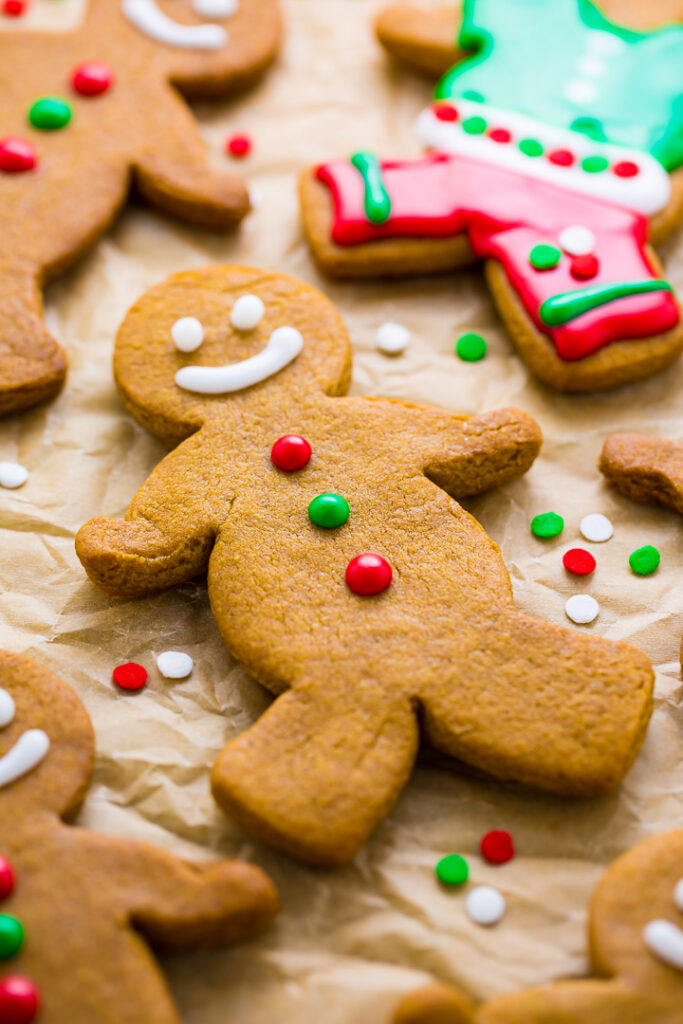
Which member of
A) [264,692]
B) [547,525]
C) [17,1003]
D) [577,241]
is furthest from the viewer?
[577,241]

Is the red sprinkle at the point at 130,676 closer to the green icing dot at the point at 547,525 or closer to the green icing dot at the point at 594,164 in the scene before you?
the green icing dot at the point at 547,525

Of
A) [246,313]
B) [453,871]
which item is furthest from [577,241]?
[453,871]

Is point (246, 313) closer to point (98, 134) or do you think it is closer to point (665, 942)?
point (98, 134)

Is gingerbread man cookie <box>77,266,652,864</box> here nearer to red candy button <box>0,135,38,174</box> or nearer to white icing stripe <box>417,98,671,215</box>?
red candy button <box>0,135,38,174</box>

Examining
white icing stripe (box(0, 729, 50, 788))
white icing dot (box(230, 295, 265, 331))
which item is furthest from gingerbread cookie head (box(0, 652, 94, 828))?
white icing dot (box(230, 295, 265, 331))

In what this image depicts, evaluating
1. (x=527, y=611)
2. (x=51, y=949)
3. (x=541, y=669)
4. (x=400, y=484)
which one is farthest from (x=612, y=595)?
(x=51, y=949)

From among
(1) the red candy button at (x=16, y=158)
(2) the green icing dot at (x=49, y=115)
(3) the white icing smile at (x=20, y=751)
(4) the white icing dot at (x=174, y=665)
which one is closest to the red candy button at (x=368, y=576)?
(4) the white icing dot at (x=174, y=665)

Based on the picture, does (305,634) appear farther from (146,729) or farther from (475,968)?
(475,968)
